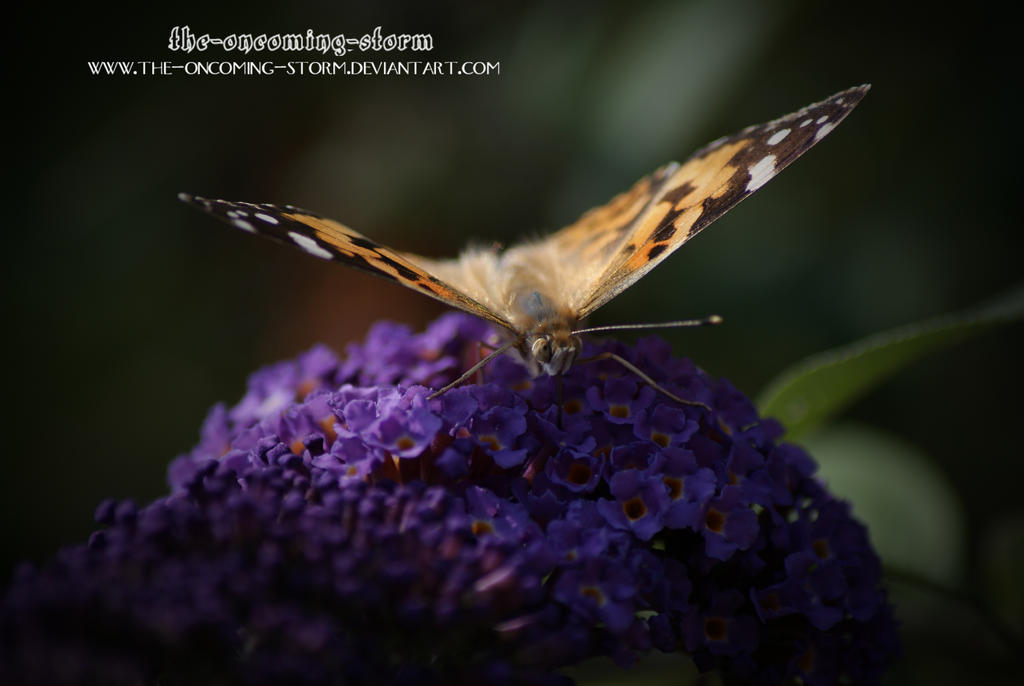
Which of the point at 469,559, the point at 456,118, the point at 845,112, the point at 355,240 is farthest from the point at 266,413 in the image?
the point at 456,118

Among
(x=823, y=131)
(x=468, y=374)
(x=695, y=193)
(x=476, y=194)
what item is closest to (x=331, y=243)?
(x=468, y=374)

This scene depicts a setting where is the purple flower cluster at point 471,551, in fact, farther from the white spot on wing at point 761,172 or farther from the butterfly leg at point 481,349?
the white spot on wing at point 761,172

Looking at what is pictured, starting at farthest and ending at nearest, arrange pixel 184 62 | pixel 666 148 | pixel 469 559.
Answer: pixel 184 62 → pixel 666 148 → pixel 469 559

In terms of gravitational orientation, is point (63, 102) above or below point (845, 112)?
above

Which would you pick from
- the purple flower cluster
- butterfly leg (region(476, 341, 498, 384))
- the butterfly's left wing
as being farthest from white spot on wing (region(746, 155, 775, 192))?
butterfly leg (region(476, 341, 498, 384))

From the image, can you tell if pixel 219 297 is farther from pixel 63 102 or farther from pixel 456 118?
pixel 456 118

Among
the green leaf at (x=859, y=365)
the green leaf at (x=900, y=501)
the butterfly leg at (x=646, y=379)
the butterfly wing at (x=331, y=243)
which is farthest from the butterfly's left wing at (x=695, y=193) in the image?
the green leaf at (x=900, y=501)

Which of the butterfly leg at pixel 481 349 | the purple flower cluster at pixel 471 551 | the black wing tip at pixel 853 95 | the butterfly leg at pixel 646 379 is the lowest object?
the purple flower cluster at pixel 471 551
